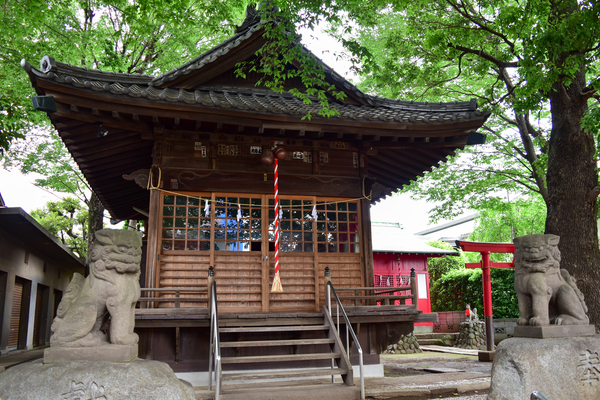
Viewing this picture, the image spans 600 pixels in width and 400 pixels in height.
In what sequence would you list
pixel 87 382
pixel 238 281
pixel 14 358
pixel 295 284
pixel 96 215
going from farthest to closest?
pixel 96 215 < pixel 14 358 < pixel 295 284 < pixel 238 281 < pixel 87 382

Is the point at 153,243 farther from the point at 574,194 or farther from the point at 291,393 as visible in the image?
the point at 574,194

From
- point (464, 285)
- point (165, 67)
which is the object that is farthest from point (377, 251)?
point (165, 67)

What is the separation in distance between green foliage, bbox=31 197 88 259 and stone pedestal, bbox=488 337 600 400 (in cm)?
1948

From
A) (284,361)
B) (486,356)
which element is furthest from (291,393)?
(486,356)

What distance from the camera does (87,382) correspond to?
13.4ft

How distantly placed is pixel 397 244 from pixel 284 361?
14306 mm

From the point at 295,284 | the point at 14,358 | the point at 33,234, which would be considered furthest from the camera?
the point at 33,234

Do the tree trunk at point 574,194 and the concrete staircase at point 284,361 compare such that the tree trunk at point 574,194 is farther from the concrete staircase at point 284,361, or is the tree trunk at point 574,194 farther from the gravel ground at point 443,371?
the concrete staircase at point 284,361

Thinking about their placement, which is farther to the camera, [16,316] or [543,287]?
[16,316]

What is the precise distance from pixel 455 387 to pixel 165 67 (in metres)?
14.3

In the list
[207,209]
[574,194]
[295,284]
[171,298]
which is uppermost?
[574,194]

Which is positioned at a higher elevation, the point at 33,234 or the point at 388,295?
the point at 33,234

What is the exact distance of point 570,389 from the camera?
5.33 m

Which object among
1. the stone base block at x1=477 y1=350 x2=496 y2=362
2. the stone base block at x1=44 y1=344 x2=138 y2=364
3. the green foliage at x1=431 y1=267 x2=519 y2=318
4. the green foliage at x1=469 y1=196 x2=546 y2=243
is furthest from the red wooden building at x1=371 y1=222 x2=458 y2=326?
the stone base block at x1=44 y1=344 x2=138 y2=364
